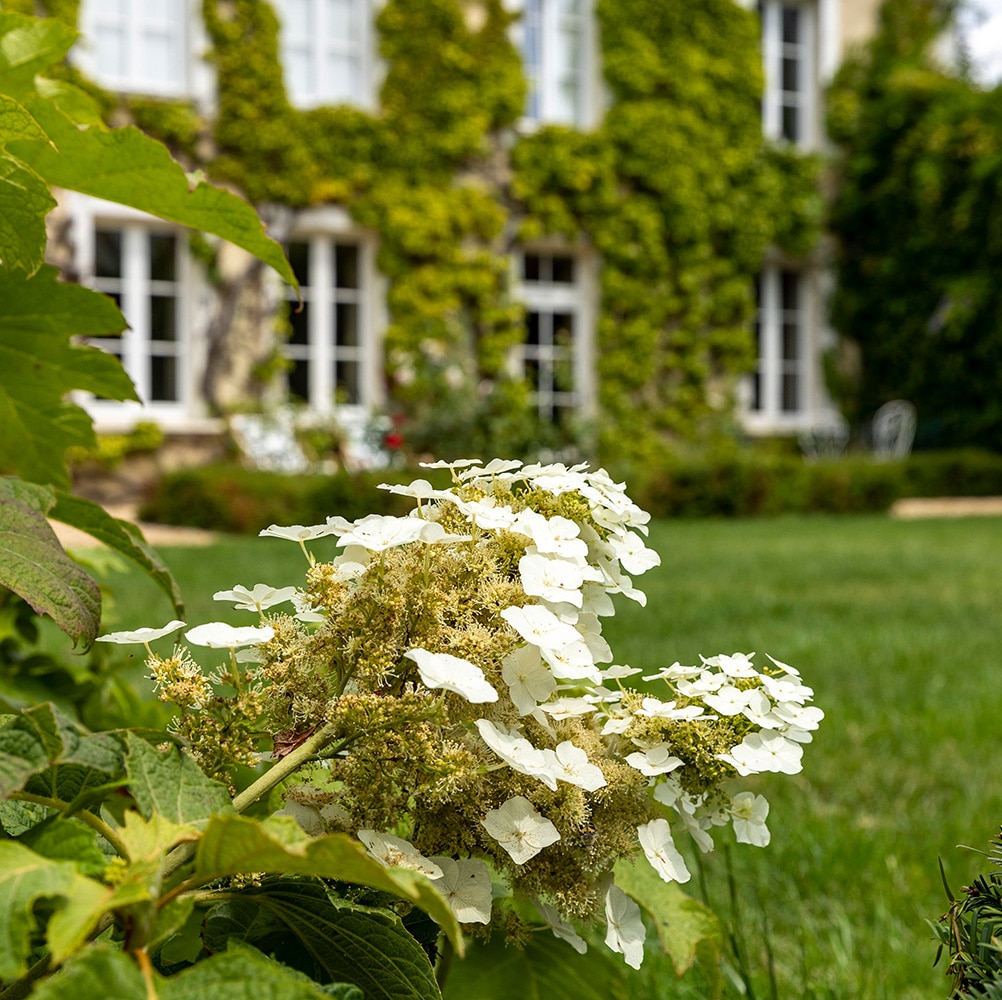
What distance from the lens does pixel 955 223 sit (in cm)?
1305

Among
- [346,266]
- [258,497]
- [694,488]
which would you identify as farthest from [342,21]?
[694,488]

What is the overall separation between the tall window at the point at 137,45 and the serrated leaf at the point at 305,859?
1119cm

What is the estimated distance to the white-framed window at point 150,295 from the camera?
35.4 ft

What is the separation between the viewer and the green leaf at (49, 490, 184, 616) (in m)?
1.00

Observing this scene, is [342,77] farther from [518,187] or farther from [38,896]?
[38,896]

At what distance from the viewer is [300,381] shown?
11562 millimetres

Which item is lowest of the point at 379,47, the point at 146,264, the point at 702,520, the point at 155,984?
the point at 702,520

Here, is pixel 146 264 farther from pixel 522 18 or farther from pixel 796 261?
pixel 796 261

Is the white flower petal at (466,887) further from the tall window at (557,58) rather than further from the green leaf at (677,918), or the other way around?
the tall window at (557,58)

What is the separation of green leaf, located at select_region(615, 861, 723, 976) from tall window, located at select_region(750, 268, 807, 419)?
1327cm

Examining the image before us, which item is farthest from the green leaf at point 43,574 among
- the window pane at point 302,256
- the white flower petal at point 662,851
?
the window pane at point 302,256

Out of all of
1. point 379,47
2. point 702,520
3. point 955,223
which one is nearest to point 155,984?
point 702,520

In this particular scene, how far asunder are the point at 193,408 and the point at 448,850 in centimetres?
1066

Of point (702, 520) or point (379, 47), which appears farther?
point (379, 47)
